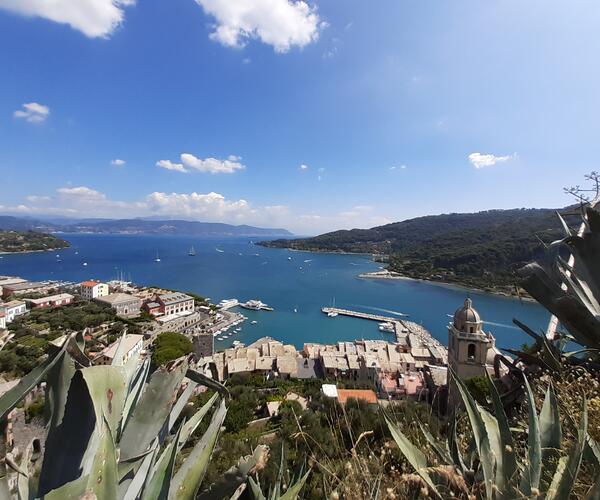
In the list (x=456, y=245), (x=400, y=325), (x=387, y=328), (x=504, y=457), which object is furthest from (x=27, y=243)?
(x=504, y=457)

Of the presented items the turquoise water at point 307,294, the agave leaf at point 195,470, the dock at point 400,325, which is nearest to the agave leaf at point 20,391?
the agave leaf at point 195,470

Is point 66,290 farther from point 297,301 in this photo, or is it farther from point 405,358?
point 405,358

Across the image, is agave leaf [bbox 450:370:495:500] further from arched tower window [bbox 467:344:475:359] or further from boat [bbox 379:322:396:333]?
boat [bbox 379:322:396:333]

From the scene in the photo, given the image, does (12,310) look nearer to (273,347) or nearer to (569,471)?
(273,347)

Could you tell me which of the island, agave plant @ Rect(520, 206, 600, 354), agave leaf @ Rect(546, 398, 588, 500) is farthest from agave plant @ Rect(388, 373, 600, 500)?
the island

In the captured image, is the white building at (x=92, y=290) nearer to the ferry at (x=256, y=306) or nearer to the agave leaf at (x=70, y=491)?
the ferry at (x=256, y=306)
